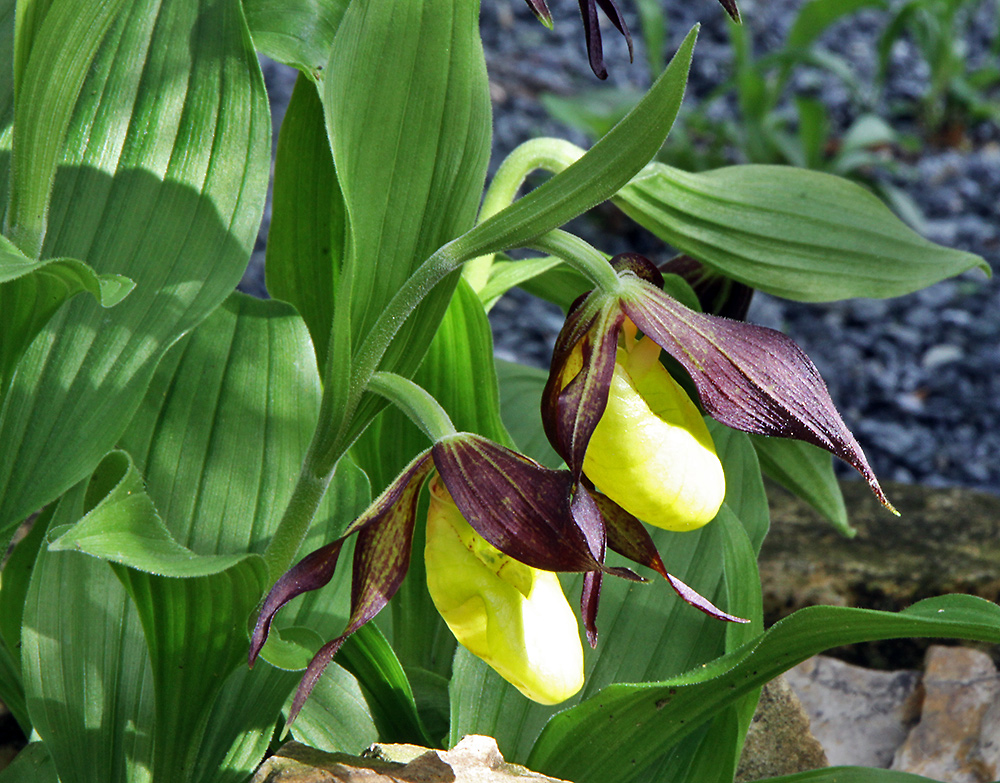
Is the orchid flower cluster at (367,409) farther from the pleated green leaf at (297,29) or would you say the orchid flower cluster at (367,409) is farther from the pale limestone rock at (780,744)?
the pale limestone rock at (780,744)

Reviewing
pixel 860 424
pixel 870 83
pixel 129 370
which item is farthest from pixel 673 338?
pixel 870 83

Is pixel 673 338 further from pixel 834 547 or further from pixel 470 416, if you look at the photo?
pixel 834 547

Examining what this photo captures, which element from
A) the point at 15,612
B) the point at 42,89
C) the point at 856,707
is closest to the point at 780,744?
the point at 856,707

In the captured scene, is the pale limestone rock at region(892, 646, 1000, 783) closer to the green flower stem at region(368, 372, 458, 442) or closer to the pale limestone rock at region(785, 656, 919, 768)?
the pale limestone rock at region(785, 656, 919, 768)

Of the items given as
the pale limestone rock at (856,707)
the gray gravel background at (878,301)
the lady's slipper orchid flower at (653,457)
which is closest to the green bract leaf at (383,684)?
the lady's slipper orchid flower at (653,457)

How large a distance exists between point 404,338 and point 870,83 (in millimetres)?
3297

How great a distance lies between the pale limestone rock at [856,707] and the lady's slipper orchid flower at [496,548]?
2.17 ft

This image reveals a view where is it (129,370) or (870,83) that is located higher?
(870,83)

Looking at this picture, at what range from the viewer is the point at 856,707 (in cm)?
128

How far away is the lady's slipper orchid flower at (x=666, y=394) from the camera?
0.67 m

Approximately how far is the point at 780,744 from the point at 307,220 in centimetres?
80

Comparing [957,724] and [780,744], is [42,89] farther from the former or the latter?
[957,724]

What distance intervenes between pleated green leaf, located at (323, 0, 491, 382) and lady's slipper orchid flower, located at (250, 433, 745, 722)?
→ 158 mm

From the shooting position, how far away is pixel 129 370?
0.83 metres
